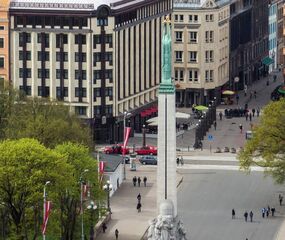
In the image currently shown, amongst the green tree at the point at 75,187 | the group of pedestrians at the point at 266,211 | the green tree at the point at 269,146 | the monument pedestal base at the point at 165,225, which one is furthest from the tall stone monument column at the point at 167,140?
the green tree at the point at 269,146

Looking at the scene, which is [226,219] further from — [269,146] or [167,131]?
[167,131]

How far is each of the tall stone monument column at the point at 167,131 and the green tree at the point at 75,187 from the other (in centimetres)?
1257

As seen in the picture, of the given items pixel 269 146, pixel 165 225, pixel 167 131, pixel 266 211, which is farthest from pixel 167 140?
pixel 269 146

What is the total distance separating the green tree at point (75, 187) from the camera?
169500 mm

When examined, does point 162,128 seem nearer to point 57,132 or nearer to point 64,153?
point 64,153

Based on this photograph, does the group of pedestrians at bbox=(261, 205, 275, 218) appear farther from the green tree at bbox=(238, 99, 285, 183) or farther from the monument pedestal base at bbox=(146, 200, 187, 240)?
the monument pedestal base at bbox=(146, 200, 187, 240)

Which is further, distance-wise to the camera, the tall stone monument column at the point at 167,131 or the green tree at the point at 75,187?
the green tree at the point at 75,187

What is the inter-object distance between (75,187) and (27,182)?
916 cm

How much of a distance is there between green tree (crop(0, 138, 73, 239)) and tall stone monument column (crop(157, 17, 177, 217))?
11.1m

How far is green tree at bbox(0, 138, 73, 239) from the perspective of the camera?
16238cm

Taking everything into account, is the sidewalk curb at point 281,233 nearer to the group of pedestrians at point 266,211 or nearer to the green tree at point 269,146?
the group of pedestrians at point 266,211

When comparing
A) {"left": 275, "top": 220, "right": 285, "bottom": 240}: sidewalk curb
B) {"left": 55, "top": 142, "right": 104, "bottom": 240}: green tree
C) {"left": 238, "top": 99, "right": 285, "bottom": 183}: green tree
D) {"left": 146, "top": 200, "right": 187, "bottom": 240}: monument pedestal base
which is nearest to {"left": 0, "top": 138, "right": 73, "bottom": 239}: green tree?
{"left": 55, "top": 142, "right": 104, "bottom": 240}: green tree

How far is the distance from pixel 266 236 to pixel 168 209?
27152 mm

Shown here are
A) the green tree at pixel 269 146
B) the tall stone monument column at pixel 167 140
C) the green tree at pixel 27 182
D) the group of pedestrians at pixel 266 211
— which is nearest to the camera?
the tall stone monument column at pixel 167 140
